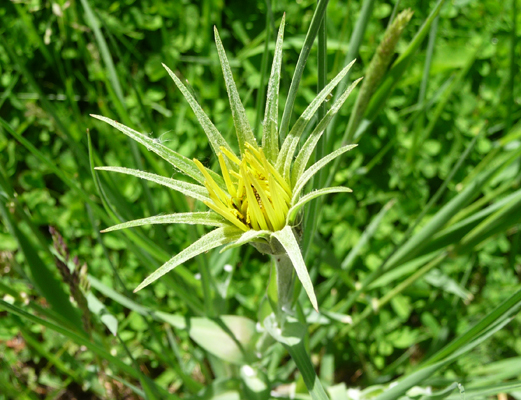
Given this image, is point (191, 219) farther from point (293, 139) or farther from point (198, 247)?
point (293, 139)

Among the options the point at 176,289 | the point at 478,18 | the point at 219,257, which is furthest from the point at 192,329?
the point at 478,18

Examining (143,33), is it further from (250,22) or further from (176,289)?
(176,289)

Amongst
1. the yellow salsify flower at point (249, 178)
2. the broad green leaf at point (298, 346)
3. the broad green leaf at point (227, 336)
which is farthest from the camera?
the broad green leaf at point (227, 336)

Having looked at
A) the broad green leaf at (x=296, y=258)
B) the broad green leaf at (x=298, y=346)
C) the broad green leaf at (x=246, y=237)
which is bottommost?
the broad green leaf at (x=298, y=346)

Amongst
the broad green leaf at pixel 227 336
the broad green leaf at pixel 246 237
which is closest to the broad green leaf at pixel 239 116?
the broad green leaf at pixel 246 237

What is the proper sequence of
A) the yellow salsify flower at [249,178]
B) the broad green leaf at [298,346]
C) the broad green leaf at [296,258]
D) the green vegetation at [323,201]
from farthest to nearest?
Answer: the green vegetation at [323,201] → the broad green leaf at [298,346] → the yellow salsify flower at [249,178] → the broad green leaf at [296,258]

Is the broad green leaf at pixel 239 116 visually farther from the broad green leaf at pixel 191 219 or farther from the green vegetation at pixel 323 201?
the green vegetation at pixel 323 201

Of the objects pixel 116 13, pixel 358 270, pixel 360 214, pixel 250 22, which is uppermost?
pixel 116 13
